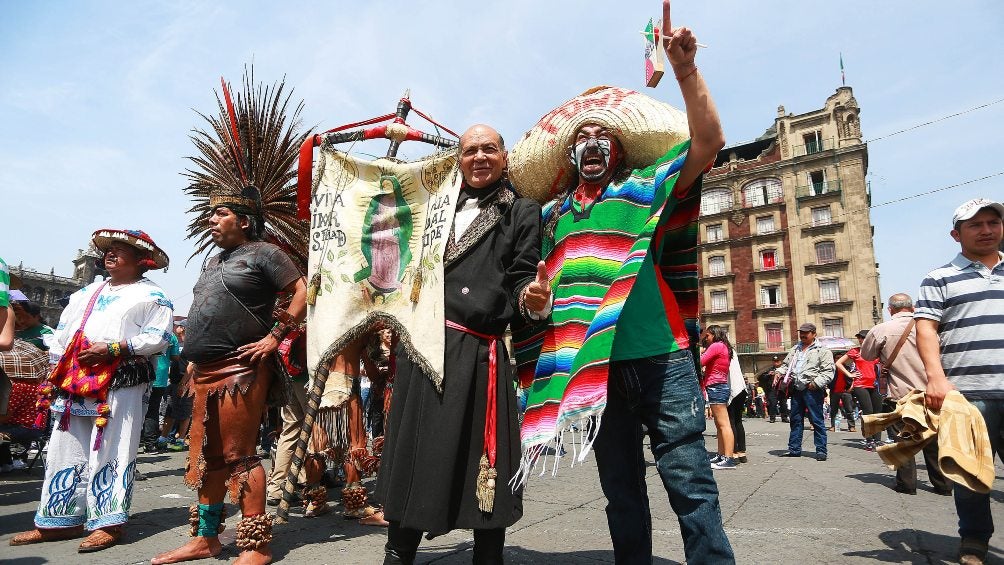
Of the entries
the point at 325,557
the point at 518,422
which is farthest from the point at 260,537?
the point at 518,422

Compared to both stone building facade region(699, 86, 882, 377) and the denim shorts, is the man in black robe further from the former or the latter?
stone building facade region(699, 86, 882, 377)

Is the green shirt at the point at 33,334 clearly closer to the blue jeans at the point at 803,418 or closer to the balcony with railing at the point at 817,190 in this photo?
the blue jeans at the point at 803,418

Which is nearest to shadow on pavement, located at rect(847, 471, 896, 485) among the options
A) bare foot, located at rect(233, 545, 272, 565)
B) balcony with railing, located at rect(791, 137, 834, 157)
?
bare foot, located at rect(233, 545, 272, 565)

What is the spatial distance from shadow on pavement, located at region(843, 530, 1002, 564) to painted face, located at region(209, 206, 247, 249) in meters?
4.21

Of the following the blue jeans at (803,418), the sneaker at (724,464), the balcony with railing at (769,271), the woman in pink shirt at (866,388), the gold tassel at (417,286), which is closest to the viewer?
the gold tassel at (417,286)

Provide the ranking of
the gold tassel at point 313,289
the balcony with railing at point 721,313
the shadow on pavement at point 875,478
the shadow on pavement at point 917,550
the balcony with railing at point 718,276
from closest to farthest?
the gold tassel at point 313,289, the shadow on pavement at point 917,550, the shadow on pavement at point 875,478, the balcony with railing at point 721,313, the balcony with railing at point 718,276

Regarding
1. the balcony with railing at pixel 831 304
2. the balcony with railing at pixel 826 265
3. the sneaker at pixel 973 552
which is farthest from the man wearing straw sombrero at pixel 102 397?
the balcony with railing at pixel 826 265

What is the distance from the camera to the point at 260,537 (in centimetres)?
312

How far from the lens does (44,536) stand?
12.4 feet

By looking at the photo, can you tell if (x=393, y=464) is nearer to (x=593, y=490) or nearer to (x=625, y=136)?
(x=625, y=136)

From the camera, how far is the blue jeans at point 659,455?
6.74ft

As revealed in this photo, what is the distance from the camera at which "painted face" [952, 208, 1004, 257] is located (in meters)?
3.25

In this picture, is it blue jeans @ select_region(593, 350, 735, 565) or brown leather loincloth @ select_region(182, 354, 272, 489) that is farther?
brown leather loincloth @ select_region(182, 354, 272, 489)

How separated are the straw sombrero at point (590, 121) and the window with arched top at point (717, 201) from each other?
149 ft
